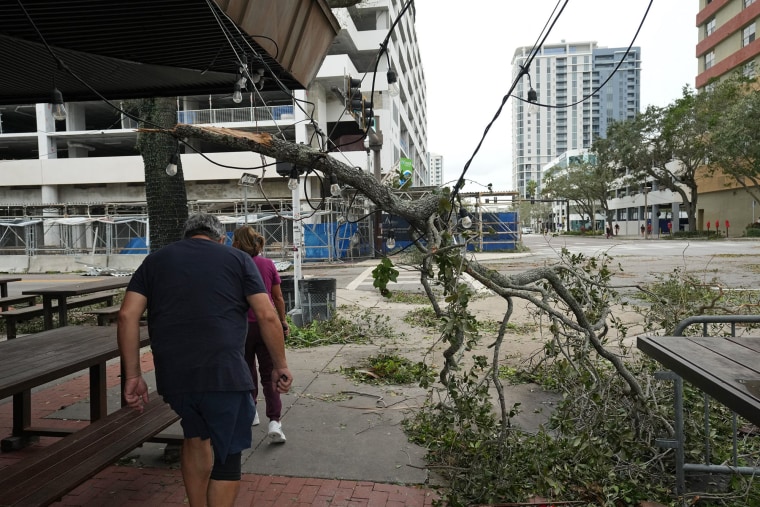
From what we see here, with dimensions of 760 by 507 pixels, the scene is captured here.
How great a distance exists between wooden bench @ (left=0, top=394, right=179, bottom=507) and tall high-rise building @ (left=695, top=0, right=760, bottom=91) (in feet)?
151

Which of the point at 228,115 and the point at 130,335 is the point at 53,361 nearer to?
the point at 130,335

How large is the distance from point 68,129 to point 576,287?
37.4m

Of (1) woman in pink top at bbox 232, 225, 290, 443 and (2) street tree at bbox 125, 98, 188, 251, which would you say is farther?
(2) street tree at bbox 125, 98, 188, 251

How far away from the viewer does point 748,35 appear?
4272 cm

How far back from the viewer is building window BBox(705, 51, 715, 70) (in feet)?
161

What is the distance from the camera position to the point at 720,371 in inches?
93.2

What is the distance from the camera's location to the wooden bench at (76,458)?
2.30 m

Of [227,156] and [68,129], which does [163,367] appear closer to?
[227,156]

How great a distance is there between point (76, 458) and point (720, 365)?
3.22m

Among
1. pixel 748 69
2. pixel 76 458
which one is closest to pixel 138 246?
pixel 76 458

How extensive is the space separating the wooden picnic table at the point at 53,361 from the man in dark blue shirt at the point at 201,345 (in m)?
1.00

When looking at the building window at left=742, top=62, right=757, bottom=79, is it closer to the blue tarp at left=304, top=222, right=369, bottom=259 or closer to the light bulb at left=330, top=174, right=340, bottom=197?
the blue tarp at left=304, top=222, right=369, bottom=259

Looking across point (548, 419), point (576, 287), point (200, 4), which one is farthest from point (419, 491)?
point (200, 4)

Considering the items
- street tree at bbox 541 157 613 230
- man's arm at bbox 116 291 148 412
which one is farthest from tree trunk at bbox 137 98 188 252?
street tree at bbox 541 157 613 230
